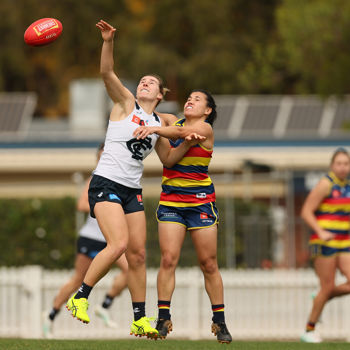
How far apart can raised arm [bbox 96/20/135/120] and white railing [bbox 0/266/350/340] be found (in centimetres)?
633

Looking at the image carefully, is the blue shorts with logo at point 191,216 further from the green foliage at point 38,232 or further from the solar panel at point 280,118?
the solar panel at point 280,118

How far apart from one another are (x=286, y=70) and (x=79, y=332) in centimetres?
2046

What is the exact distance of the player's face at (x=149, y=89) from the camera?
861 centimetres

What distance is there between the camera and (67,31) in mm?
37344

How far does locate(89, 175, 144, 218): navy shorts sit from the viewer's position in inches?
329

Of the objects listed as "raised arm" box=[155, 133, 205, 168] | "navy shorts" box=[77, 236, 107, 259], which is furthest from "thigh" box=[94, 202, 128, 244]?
"navy shorts" box=[77, 236, 107, 259]

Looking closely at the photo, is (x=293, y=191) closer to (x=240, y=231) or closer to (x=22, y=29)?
(x=240, y=231)

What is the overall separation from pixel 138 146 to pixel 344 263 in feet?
12.4

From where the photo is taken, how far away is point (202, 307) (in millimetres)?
14531

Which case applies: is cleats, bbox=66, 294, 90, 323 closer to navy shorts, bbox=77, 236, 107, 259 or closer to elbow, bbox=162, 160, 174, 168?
elbow, bbox=162, 160, 174, 168

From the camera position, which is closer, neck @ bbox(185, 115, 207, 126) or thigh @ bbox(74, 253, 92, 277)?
neck @ bbox(185, 115, 207, 126)

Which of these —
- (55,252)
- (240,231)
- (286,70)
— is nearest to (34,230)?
(55,252)

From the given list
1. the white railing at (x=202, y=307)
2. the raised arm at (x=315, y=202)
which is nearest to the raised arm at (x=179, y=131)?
the raised arm at (x=315, y=202)

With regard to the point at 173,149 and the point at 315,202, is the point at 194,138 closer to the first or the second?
the point at 173,149
